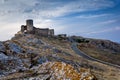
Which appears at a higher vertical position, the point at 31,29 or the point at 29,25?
the point at 29,25

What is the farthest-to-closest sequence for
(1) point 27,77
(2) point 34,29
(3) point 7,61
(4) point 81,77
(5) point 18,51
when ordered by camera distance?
(2) point 34,29 < (5) point 18,51 < (3) point 7,61 < (1) point 27,77 < (4) point 81,77

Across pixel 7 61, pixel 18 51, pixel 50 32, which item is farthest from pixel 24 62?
pixel 50 32

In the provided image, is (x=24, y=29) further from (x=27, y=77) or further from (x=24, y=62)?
(x=27, y=77)

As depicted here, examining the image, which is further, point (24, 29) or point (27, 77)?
point (24, 29)

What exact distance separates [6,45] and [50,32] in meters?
115

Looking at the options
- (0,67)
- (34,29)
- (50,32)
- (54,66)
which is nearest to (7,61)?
(0,67)

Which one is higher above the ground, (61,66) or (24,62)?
(61,66)

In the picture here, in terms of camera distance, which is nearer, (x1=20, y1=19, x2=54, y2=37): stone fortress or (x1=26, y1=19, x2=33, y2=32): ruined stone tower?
(x1=26, y1=19, x2=33, y2=32): ruined stone tower

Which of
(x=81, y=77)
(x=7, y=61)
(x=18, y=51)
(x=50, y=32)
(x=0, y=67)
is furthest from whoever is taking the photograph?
(x=50, y=32)

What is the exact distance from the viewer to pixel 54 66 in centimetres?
2478

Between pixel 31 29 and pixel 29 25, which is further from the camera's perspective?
pixel 31 29

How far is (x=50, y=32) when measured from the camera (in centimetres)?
17450

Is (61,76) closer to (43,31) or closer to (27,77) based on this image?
(27,77)

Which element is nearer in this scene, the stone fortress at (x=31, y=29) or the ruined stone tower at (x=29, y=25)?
the ruined stone tower at (x=29, y=25)
